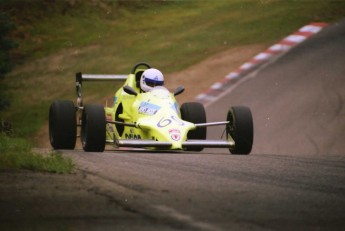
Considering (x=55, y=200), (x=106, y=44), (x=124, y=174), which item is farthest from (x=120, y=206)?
(x=106, y=44)

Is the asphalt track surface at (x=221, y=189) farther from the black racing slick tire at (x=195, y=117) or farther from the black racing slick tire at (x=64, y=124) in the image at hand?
the black racing slick tire at (x=195, y=117)

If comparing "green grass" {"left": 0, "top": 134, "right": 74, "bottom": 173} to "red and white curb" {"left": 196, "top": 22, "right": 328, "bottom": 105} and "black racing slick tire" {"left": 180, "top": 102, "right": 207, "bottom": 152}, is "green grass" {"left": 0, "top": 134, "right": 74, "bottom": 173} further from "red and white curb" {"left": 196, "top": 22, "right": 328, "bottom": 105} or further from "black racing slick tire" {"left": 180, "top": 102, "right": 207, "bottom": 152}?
"red and white curb" {"left": 196, "top": 22, "right": 328, "bottom": 105}

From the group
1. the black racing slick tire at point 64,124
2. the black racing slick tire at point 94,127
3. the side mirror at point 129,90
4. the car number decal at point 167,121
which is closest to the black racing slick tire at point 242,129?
the car number decal at point 167,121

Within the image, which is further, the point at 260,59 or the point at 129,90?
the point at 260,59

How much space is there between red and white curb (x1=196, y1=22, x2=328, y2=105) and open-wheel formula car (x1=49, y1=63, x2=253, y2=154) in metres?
9.92

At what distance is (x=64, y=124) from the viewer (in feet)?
49.7

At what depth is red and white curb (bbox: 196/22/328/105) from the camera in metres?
26.8

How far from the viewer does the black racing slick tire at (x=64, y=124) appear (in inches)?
595

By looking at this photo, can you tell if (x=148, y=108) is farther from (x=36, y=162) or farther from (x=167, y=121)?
(x=36, y=162)

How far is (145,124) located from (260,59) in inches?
578

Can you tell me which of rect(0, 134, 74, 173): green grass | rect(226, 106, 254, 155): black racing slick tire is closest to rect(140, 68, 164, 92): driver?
rect(226, 106, 254, 155): black racing slick tire

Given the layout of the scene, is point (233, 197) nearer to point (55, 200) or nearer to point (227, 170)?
point (55, 200)

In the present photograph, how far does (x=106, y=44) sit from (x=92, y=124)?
977 inches

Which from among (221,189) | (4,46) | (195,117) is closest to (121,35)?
(4,46)
